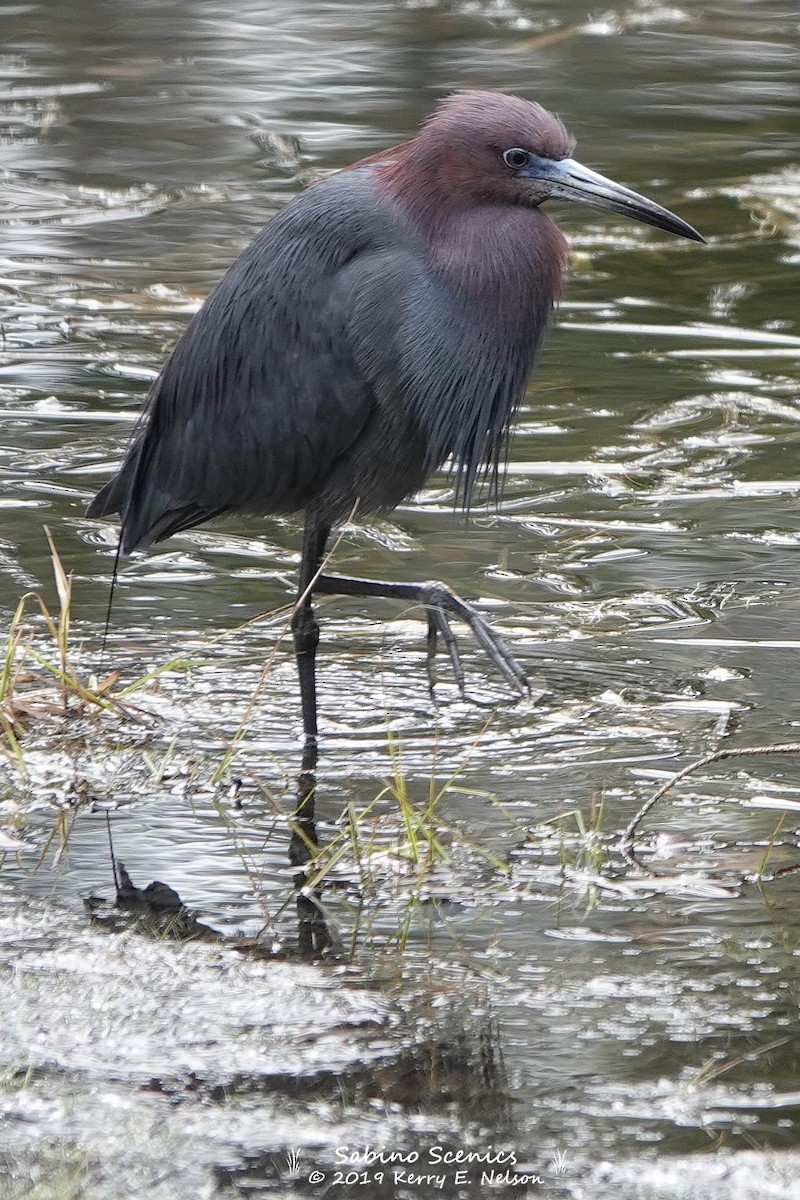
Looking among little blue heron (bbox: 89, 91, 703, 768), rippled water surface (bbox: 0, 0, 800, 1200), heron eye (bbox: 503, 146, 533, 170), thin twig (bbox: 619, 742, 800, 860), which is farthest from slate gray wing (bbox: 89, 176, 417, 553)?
thin twig (bbox: 619, 742, 800, 860)

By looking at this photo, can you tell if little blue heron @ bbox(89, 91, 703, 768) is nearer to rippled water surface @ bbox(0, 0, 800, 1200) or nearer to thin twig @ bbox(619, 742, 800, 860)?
rippled water surface @ bbox(0, 0, 800, 1200)

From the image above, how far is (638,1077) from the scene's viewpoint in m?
2.96

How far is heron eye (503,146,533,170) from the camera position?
4.45 metres

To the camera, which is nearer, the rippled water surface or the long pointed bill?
the rippled water surface

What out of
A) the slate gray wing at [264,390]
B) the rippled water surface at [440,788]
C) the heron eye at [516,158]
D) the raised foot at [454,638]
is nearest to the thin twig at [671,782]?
the rippled water surface at [440,788]

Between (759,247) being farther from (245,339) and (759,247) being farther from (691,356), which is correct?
(245,339)

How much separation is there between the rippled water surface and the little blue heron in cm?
38

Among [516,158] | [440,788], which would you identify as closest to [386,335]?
[516,158]

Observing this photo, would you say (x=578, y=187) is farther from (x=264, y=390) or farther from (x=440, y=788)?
(x=440, y=788)

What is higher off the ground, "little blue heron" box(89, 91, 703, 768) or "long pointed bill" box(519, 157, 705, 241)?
"long pointed bill" box(519, 157, 705, 241)

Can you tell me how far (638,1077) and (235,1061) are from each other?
67cm

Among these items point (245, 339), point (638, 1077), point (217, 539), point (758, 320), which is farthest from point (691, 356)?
point (638, 1077)

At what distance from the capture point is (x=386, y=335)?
4496mm

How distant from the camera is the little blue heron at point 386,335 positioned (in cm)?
447
